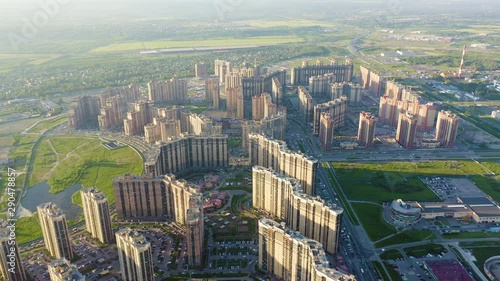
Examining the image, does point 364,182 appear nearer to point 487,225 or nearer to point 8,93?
point 487,225

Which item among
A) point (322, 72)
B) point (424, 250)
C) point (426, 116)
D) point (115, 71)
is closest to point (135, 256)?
point (424, 250)

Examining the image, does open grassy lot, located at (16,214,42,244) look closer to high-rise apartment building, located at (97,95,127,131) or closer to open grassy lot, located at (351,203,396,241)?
high-rise apartment building, located at (97,95,127,131)

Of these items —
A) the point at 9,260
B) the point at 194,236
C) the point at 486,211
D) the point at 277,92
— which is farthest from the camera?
the point at 277,92

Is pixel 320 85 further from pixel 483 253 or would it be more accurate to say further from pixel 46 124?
pixel 483 253

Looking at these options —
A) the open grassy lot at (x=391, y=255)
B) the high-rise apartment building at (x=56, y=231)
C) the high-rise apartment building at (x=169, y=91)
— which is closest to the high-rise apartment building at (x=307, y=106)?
the high-rise apartment building at (x=169, y=91)

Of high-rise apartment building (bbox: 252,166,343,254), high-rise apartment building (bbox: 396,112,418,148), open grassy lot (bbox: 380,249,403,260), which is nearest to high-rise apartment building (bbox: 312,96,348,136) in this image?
high-rise apartment building (bbox: 396,112,418,148)

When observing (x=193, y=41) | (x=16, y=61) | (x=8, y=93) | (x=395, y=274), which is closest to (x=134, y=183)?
(x=395, y=274)

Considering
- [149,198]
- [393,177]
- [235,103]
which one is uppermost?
[235,103]
